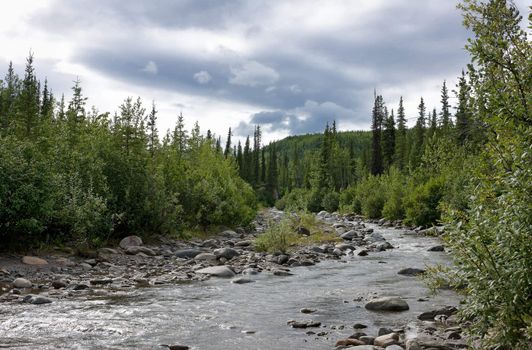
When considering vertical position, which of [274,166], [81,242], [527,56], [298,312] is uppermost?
[274,166]

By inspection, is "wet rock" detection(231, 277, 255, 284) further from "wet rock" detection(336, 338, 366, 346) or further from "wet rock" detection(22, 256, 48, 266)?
"wet rock" detection(336, 338, 366, 346)

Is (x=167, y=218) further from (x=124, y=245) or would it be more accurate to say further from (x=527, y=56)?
(x=527, y=56)

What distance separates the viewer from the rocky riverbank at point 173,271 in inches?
358

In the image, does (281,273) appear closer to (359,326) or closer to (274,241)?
(274,241)

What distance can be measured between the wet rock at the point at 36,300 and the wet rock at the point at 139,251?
8036mm

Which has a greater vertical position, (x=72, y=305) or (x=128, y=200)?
(x=128, y=200)

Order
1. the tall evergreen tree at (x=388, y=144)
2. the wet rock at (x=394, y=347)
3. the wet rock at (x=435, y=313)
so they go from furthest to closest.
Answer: the tall evergreen tree at (x=388, y=144) → the wet rock at (x=435, y=313) → the wet rock at (x=394, y=347)

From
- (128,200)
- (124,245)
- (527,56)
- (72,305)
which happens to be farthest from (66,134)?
(527,56)

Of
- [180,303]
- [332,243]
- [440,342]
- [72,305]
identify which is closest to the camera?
[440,342]

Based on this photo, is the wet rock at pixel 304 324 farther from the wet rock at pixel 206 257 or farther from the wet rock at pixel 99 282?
the wet rock at pixel 206 257

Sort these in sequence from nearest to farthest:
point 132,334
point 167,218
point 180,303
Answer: point 132,334
point 180,303
point 167,218

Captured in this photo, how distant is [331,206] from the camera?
70.7m

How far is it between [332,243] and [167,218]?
922 centimetres

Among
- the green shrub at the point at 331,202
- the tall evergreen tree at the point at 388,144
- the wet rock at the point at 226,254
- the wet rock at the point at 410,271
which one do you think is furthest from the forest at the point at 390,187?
the tall evergreen tree at the point at 388,144
